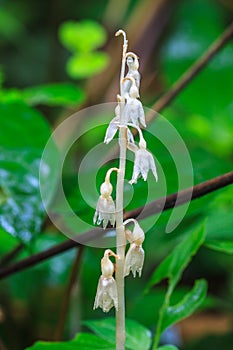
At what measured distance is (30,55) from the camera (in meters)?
1.97

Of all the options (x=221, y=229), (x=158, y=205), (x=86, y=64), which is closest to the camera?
(x=158, y=205)

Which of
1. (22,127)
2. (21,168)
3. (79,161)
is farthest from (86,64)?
(21,168)

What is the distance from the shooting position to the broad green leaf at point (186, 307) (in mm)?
552

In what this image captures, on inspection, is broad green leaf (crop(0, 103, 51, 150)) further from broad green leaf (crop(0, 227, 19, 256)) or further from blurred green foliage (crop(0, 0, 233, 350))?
broad green leaf (crop(0, 227, 19, 256))

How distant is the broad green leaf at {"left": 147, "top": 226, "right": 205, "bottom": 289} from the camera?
0.54 meters

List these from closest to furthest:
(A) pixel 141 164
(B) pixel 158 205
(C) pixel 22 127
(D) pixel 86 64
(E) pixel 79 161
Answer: (A) pixel 141 164 < (B) pixel 158 205 < (C) pixel 22 127 < (D) pixel 86 64 < (E) pixel 79 161

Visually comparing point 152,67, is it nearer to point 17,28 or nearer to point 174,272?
point 17,28

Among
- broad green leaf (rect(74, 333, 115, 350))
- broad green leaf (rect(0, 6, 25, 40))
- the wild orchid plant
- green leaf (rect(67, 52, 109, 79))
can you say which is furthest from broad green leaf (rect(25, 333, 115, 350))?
broad green leaf (rect(0, 6, 25, 40))

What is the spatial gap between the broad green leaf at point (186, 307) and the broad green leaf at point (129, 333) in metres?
0.02

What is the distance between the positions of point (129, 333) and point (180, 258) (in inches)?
3.3

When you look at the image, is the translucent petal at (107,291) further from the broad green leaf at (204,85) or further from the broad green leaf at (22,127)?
the broad green leaf at (204,85)

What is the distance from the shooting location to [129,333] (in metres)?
0.54

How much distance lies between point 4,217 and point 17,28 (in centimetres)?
144

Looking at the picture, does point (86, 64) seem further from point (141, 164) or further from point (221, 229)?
point (141, 164)
